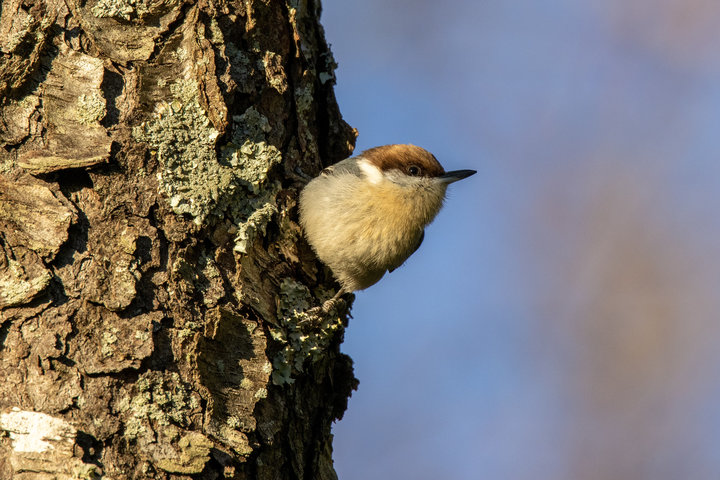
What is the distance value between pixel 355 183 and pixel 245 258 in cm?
81

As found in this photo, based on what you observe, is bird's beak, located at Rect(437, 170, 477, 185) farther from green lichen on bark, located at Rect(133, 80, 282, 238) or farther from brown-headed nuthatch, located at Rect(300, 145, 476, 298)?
green lichen on bark, located at Rect(133, 80, 282, 238)

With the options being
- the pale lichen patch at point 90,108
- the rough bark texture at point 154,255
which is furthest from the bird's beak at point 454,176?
the pale lichen patch at point 90,108

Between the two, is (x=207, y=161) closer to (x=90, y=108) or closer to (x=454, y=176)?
(x=90, y=108)

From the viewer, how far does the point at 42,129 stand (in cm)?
239

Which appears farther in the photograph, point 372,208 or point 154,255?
point 372,208

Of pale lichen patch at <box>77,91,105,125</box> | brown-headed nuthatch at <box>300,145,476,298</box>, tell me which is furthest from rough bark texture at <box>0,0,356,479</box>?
brown-headed nuthatch at <box>300,145,476,298</box>

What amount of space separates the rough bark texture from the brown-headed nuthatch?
0.18m

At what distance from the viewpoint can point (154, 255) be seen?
2359 millimetres

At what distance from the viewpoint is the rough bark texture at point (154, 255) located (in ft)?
6.95

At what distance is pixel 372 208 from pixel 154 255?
121 centimetres

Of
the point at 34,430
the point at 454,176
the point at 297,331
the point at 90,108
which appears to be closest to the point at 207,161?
the point at 90,108

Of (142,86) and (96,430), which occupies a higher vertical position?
(142,86)

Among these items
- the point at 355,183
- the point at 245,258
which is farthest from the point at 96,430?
the point at 355,183

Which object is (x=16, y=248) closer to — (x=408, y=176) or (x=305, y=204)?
(x=305, y=204)
